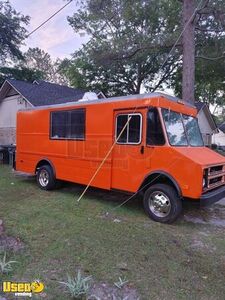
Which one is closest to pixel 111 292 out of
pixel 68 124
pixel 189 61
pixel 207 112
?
pixel 68 124

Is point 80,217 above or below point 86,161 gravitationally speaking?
below

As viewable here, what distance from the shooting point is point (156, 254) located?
4.51 meters

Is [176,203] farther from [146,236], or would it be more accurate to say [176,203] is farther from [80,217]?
[80,217]

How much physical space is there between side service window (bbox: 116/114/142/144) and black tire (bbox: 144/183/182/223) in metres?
1.16

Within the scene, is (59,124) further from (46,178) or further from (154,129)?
(154,129)

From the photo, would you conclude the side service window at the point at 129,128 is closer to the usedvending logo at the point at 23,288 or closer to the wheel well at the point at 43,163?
the wheel well at the point at 43,163

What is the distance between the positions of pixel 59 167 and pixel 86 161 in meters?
1.22

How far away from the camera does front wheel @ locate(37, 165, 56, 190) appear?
8606mm

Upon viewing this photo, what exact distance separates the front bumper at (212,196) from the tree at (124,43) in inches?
341

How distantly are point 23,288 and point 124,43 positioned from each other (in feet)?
39.3

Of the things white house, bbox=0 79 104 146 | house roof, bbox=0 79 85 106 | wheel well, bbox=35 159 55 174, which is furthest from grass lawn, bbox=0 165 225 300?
white house, bbox=0 79 104 146

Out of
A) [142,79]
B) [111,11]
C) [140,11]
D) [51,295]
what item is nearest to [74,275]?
[51,295]

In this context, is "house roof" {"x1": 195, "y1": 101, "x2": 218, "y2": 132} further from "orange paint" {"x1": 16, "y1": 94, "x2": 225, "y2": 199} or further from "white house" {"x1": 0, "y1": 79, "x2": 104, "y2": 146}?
"orange paint" {"x1": 16, "y1": 94, "x2": 225, "y2": 199}

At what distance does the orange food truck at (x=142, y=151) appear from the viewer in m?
5.84
